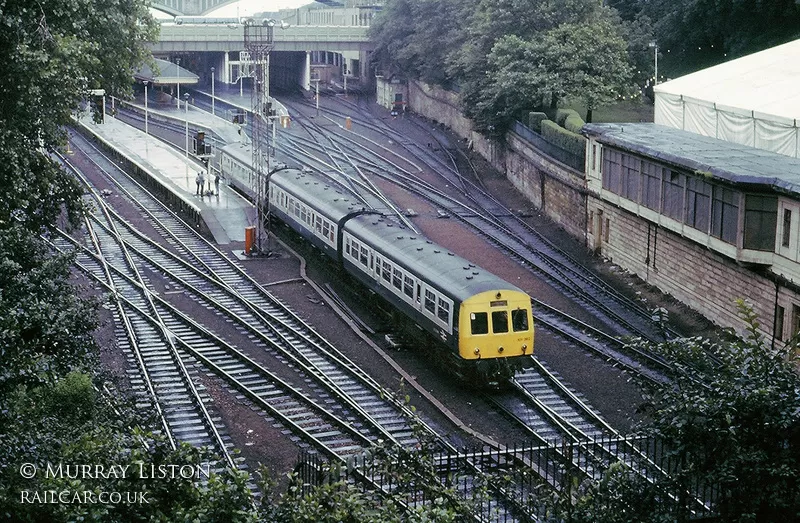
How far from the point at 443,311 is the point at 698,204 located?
1000cm

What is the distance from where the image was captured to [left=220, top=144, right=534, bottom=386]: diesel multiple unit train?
26.1 m

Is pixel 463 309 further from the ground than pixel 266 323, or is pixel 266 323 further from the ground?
pixel 463 309

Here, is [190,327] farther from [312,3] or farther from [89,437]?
[312,3]

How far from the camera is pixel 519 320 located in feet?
86.5

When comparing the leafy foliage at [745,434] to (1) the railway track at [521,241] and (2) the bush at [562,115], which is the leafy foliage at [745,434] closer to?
(1) the railway track at [521,241]

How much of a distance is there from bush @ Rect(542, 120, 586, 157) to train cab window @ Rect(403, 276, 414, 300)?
16.3 m

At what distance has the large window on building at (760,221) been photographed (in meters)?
30.1

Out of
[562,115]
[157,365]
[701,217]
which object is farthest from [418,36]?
[157,365]

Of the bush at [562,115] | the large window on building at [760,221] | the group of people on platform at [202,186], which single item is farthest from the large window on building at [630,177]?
the group of people on platform at [202,186]

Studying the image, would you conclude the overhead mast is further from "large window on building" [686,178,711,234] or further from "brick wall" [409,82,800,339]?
"large window on building" [686,178,711,234]

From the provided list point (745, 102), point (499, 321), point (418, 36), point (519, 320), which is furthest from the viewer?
point (418, 36)

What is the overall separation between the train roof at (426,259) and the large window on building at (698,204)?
701 centimetres

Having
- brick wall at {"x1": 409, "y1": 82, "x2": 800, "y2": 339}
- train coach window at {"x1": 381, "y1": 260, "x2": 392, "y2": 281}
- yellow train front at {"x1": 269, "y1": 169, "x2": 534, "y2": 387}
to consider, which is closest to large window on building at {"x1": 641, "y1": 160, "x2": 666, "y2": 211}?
brick wall at {"x1": 409, "y1": 82, "x2": 800, "y2": 339}

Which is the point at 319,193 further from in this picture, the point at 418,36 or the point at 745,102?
the point at 418,36
